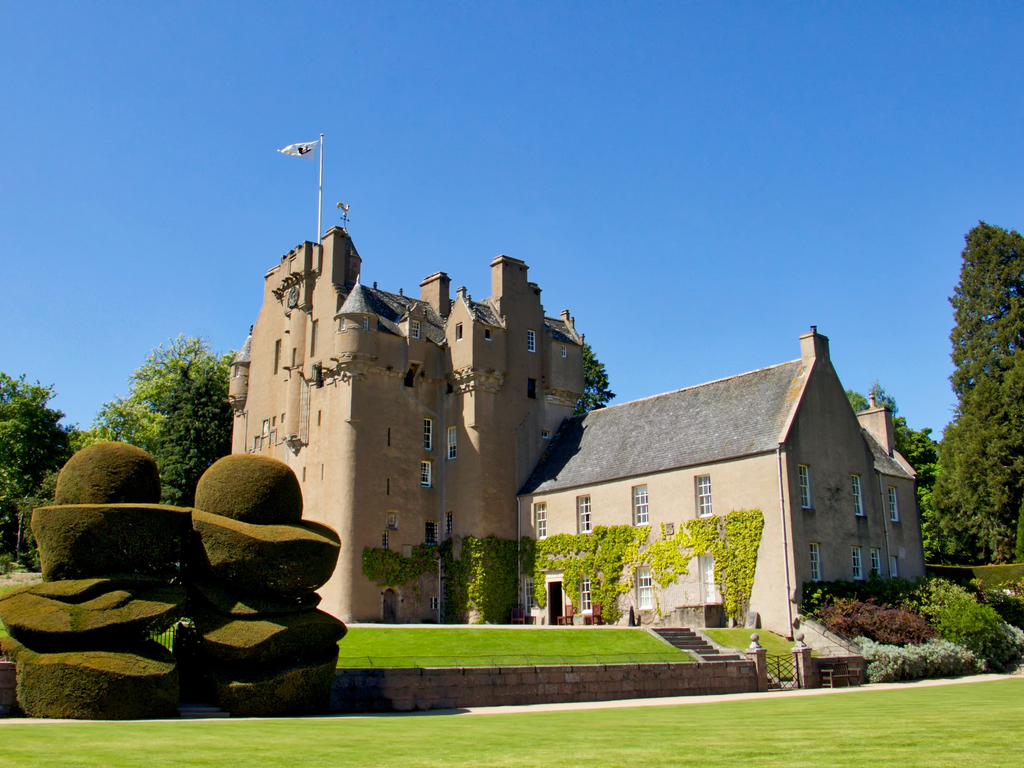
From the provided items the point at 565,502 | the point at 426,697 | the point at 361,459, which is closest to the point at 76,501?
the point at 426,697

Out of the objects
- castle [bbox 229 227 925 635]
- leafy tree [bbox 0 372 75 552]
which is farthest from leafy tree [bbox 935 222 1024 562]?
Answer: leafy tree [bbox 0 372 75 552]

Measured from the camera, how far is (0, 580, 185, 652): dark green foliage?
17500 millimetres

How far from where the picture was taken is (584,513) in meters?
39.8

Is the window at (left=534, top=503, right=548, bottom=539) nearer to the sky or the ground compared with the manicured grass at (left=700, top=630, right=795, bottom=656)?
nearer to the sky

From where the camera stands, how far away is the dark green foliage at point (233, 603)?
19.2 m

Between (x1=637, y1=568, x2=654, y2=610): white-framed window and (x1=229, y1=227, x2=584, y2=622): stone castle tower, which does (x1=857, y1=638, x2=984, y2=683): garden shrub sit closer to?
(x1=637, y1=568, x2=654, y2=610): white-framed window

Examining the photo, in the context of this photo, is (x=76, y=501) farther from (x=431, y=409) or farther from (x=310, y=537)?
(x=431, y=409)

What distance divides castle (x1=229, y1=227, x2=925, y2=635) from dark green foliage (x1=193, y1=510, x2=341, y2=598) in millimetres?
17011

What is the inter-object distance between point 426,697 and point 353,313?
22860mm

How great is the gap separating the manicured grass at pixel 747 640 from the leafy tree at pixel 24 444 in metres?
43.9

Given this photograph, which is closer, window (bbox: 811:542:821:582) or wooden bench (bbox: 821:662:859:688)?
wooden bench (bbox: 821:662:859:688)

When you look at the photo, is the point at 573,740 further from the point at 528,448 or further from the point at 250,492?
the point at 528,448

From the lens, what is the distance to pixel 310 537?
65.5 feet

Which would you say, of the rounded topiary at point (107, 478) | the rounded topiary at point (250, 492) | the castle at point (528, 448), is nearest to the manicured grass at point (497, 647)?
the rounded topiary at point (250, 492)
